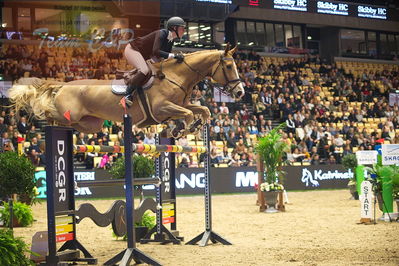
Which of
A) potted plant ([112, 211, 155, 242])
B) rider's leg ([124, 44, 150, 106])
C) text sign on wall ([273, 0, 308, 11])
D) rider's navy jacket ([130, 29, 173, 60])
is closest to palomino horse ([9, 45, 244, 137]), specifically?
rider's leg ([124, 44, 150, 106])

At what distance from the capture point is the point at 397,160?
11844 millimetres

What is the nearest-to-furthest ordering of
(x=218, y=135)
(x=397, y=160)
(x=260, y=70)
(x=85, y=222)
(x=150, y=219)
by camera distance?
(x=150, y=219) → (x=397, y=160) → (x=85, y=222) → (x=218, y=135) → (x=260, y=70)

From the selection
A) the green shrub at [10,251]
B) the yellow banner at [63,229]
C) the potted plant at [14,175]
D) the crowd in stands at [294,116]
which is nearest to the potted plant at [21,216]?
the potted plant at [14,175]

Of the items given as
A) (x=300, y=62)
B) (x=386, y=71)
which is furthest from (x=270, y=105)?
(x=386, y=71)

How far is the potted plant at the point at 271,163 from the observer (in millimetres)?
14398

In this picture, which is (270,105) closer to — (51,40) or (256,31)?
(256,31)

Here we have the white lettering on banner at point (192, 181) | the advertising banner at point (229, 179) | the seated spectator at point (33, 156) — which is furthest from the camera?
the white lettering on banner at point (192, 181)

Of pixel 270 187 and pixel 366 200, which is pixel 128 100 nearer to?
pixel 366 200

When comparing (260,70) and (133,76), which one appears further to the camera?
(260,70)

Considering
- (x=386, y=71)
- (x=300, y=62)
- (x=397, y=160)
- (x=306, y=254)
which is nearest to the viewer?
(x=306, y=254)

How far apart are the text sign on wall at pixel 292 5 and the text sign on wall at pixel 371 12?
123 inches

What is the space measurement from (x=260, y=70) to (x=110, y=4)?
20400mm

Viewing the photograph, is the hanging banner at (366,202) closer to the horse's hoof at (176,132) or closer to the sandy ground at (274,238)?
the sandy ground at (274,238)

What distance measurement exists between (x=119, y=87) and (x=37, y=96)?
3.85ft
